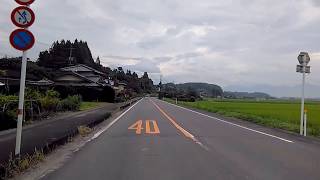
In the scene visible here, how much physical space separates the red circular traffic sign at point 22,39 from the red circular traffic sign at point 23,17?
149mm

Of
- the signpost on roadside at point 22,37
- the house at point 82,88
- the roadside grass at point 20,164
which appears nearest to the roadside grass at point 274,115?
the roadside grass at point 20,164

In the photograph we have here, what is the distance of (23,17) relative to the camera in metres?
10.1

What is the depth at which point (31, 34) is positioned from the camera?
1013 cm

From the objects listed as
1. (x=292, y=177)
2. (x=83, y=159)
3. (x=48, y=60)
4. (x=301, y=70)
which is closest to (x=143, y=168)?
(x=83, y=159)

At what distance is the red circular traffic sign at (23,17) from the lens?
10000 mm

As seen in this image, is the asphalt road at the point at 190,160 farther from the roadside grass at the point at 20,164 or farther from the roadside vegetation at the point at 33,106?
the roadside vegetation at the point at 33,106

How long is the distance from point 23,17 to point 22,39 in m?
0.48

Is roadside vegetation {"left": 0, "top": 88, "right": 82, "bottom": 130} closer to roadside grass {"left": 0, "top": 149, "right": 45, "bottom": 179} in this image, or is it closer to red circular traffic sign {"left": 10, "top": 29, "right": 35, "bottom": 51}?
roadside grass {"left": 0, "top": 149, "right": 45, "bottom": 179}

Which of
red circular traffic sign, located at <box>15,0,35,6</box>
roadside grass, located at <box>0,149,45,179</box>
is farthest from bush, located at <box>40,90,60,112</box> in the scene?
red circular traffic sign, located at <box>15,0,35,6</box>

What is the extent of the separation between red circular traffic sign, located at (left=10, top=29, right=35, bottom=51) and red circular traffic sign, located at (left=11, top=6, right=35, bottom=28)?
0.49 feet

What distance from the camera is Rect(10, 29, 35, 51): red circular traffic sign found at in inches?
391

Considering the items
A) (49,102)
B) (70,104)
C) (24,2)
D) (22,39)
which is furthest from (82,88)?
(22,39)

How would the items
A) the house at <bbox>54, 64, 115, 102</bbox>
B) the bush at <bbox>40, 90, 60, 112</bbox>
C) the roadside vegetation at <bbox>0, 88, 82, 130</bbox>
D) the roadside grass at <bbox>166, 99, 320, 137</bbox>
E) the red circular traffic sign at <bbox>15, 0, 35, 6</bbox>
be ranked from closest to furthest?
1. the red circular traffic sign at <bbox>15, 0, 35, 6</bbox>
2. the roadside vegetation at <bbox>0, 88, 82, 130</bbox>
3. the roadside grass at <bbox>166, 99, 320, 137</bbox>
4. the bush at <bbox>40, 90, 60, 112</bbox>
5. the house at <bbox>54, 64, 115, 102</bbox>

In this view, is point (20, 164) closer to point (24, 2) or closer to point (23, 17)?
point (23, 17)
